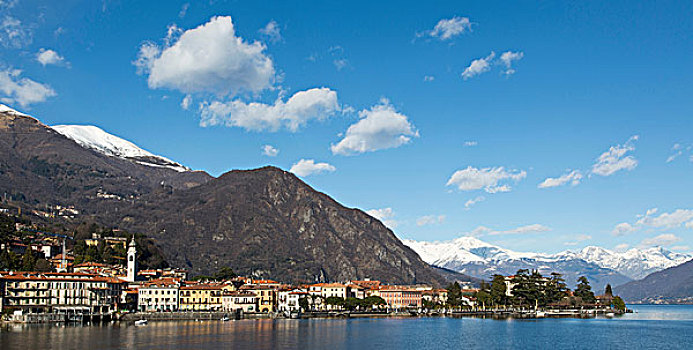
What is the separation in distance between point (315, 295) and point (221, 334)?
289 ft

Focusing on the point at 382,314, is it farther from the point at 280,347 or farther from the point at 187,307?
the point at 280,347

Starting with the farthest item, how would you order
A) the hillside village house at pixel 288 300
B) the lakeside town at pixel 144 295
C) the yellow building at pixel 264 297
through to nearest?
the hillside village house at pixel 288 300 < the yellow building at pixel 264 297 < the lakeside town at pixel 144 295

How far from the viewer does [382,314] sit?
176 m

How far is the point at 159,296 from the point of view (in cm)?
15475

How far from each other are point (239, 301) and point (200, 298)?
29.2ft

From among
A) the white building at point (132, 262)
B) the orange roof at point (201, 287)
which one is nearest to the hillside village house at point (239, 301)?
the orange roof at point (201, 287)

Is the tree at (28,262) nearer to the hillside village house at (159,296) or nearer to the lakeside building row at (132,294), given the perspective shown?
the lakeside building row at (132,294)

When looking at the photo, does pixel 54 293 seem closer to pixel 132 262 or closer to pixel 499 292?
pixel 132 262

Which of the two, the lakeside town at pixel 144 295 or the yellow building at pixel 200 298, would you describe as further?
the yellow building at pixel 200 298

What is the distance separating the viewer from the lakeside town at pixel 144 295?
12812 cm

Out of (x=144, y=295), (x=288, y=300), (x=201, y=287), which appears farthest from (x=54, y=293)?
(x=288, y=300)

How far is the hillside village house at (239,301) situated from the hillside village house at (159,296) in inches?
433

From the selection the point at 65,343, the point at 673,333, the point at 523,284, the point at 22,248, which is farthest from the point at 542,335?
the point at 22,248

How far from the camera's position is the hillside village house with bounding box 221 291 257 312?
158375 mm
